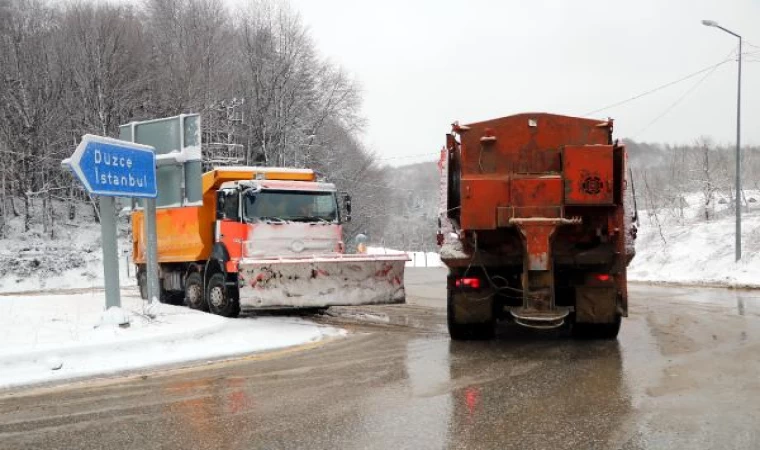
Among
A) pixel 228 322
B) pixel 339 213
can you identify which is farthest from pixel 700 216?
pixel 228 322

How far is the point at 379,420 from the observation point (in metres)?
5.11

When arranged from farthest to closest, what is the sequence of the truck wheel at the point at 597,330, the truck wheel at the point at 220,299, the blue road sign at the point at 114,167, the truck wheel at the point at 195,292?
the truck wheel at the point at 195,292
the truck wheel at the point at 220,299
the truck wheel at the point at 597,330
the blue road sign at the point at 114,167

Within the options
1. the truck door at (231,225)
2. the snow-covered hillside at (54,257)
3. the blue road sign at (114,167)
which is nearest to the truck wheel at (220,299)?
the truck door at (231,225)

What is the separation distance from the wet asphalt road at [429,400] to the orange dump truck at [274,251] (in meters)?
2.17

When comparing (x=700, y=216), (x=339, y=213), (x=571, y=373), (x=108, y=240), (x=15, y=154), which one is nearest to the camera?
(x=571, y=373)

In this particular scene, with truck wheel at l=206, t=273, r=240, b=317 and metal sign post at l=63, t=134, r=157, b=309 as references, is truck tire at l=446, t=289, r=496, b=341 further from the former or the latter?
metal sign post at l=63, t=134, r=157, b=309

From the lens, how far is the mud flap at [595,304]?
8.55 metres

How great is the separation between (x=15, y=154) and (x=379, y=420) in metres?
34.1

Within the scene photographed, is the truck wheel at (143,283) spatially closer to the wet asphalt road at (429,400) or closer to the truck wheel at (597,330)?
the wet asphalt road at (429,400)

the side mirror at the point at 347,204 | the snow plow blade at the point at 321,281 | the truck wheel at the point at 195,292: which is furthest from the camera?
the truck wheel at the point at 195,292

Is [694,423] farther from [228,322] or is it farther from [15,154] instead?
[15,154]

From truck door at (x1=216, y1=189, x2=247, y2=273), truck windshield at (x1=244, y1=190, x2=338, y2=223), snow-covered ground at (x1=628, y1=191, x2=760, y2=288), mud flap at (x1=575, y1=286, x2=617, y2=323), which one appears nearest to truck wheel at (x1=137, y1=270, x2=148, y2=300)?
truck door at (x1=216, y1=189, x2=247, y2=273)

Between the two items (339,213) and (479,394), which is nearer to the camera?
(479,394)

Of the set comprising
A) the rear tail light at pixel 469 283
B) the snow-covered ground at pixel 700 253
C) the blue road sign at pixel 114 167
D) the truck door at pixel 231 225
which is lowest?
the snow-covered ground at pixel 700 253
